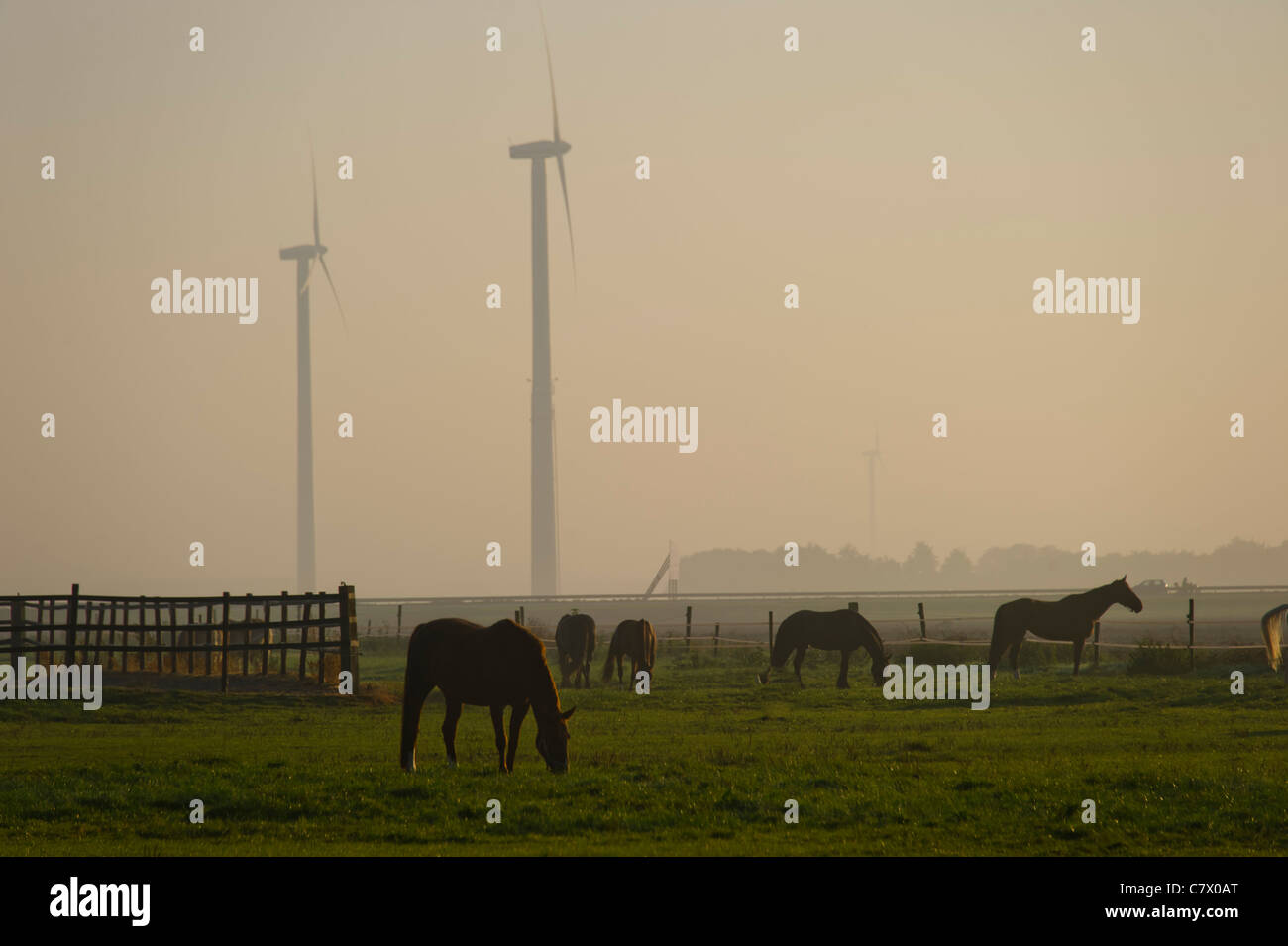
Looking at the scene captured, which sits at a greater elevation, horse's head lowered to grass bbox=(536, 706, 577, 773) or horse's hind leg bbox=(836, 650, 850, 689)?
horse's head lowered to grass bbox=(536, 706, 577, 773)

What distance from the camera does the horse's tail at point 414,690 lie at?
1800 cm

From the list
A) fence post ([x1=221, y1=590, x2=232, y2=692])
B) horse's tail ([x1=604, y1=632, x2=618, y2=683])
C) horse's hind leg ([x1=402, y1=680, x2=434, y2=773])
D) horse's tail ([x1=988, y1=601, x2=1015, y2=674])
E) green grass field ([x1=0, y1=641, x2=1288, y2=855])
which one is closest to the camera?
green grass field ([x1=0, y1=641, x2=1288, y2=855])

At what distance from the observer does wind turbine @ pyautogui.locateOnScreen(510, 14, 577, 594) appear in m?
113

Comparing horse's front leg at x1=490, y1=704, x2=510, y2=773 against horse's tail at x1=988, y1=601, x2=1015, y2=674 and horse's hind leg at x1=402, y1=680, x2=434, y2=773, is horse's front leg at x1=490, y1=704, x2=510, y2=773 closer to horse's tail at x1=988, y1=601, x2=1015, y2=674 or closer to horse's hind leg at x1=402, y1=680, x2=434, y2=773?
horse's hind leg at x1=402, y1=680, x2=434, y2=773

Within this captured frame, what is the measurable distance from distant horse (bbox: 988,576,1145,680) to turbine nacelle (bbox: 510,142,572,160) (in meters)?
85.9

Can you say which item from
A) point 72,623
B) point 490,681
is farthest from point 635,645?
point 490,681

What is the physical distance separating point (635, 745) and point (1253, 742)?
9.29 m

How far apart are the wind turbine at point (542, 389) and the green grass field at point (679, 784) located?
85.1 m

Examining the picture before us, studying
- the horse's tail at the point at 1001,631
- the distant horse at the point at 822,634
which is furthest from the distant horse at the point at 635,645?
the horse's tail at the point at 1001,631

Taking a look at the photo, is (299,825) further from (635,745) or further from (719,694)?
(719,694)

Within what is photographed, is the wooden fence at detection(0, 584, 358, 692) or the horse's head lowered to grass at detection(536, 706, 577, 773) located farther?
the wooden fence at detection(0, 584, 358, 692)

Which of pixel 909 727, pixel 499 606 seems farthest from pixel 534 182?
pixel 909 727

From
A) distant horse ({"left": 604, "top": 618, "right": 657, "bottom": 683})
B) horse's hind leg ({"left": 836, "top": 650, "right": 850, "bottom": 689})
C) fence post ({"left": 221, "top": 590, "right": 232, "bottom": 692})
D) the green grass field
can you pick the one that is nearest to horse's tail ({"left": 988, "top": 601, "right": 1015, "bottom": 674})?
horse's hind leg ({"left": 836, "top": 650, "right": 850, "bottom": 689})

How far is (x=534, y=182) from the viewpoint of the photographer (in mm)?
116688
